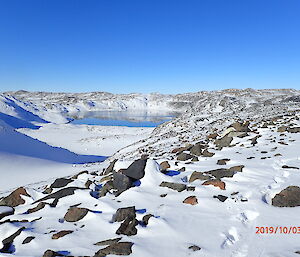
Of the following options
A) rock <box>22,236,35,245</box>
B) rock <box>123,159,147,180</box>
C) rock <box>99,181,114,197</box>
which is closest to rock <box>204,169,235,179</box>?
rock <box>123,159,147,180</box>

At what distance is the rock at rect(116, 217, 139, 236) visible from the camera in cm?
391

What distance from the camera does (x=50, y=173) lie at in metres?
13.4

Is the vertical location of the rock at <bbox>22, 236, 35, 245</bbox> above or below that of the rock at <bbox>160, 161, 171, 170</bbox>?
below

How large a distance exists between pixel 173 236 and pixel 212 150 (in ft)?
19.2

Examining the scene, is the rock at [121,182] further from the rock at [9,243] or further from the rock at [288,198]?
the rock at [288,198]

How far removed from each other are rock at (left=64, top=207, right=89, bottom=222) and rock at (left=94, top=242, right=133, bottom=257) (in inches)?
55.6

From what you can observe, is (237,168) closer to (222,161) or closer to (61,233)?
(222,161)

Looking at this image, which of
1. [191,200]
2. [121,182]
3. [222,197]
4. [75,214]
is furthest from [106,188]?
[222,197]

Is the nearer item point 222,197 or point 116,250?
point 116,250

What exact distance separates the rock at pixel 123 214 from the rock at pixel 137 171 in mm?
1782

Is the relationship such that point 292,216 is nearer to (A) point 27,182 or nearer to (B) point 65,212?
(B) point 65,212

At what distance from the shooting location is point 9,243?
153 inches

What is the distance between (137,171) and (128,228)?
256 centimetres

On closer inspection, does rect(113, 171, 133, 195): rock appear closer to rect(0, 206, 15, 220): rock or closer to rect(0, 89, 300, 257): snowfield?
rect(0, 89, 300, 257): snowfield
